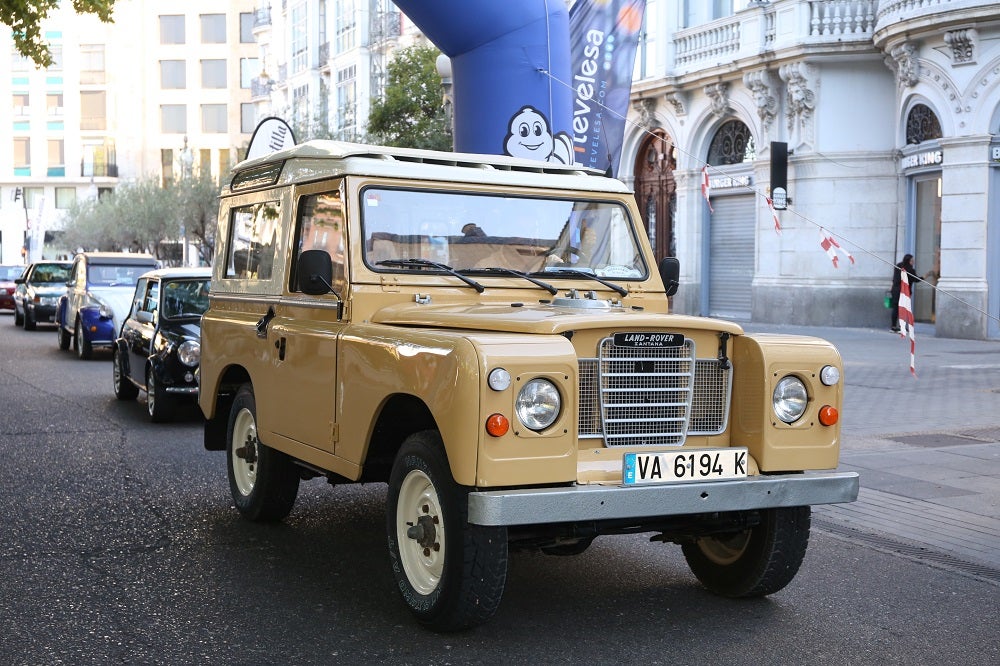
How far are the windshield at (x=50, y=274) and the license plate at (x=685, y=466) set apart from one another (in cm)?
2805

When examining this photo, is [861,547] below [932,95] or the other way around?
below

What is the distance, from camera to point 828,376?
5539 millimetres

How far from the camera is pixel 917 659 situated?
4.98m

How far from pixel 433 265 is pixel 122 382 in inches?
359

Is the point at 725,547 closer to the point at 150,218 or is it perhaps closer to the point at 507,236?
the point at 507,236

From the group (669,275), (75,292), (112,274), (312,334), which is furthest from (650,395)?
(75,292)

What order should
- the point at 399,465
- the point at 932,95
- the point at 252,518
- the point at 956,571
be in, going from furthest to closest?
the point at 932,95 < the point at 252,518 < the point at 956,571 < the point at 399,465

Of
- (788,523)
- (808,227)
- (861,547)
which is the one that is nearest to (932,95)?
Answer: (808,227)

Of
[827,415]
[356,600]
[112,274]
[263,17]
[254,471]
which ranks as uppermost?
[263,17]

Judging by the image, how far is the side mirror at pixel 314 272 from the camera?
5.98m

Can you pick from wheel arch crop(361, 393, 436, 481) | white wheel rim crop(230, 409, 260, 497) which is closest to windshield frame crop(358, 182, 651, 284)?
wheel arch crop(361, 393, 436, 481)

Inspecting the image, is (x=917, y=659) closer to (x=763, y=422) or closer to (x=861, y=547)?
(x=763, y=422)

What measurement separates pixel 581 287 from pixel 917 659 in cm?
250

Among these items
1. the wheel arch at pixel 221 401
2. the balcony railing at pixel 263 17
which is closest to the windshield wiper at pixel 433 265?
the wheel arch at pixel 221 401
